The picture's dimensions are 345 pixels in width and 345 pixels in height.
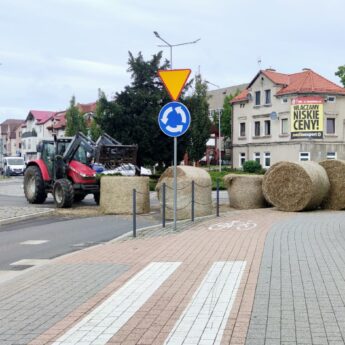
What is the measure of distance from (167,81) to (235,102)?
2176 inches

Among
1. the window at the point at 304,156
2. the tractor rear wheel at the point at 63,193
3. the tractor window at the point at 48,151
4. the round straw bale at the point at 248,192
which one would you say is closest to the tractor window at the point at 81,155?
the tractor window at the point at 48,151

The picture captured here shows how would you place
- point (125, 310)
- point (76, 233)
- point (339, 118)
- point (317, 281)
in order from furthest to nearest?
point (339, 118) < point (76, 233) < point (317, 281) < point (125, 310)

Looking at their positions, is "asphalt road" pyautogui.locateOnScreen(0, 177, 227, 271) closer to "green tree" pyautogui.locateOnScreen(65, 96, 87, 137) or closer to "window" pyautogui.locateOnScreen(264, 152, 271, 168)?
"window" pyautogui.locateOnScreen(264, 152, 271, 168)

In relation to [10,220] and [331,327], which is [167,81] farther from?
[331,327]

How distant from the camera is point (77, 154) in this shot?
2028 centimetres

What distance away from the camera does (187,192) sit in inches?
597

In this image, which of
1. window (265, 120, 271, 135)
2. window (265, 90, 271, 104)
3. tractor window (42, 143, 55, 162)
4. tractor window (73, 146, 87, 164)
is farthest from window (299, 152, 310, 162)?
tractor window (73, 146, 87, 164)

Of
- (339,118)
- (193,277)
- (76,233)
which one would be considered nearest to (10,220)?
(76,233)

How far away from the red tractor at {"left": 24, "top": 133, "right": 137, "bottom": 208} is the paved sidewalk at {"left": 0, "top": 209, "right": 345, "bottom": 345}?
8.91 m

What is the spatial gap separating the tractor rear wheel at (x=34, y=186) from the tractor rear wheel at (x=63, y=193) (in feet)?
5.81

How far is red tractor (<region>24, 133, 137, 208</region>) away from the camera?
19.3 meters

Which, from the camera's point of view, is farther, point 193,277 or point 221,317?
point 193,277

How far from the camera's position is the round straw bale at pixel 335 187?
57.0ft

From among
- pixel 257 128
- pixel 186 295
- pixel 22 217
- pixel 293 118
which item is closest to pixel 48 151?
pixel 22 217
